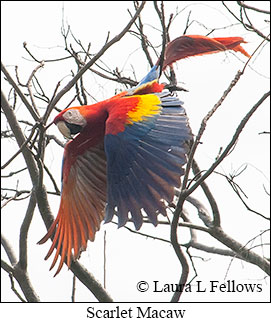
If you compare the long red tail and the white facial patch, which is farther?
the long red tail

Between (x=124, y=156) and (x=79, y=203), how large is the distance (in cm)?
40

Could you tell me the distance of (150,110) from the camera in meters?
2.87

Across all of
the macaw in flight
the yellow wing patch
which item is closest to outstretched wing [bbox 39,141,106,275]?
the macaw in flight

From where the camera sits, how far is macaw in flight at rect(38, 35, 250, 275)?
2.71 m

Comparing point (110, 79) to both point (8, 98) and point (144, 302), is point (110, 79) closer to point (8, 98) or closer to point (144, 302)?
point (8, 98)

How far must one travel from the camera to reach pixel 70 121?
9.67 feet

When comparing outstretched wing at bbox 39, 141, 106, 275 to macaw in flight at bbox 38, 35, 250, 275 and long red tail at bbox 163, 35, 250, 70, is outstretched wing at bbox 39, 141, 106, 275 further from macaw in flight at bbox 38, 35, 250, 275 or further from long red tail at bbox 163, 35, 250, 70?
long red tail at bbox 163, 35, 250, 70

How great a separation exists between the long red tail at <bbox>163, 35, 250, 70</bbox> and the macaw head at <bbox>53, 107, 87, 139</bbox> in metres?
0.54

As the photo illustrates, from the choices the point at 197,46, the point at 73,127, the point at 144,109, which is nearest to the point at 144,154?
the point at 144,109

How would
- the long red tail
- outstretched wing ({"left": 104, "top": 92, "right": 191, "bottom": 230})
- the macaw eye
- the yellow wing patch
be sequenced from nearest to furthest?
1. outstretched wing ({"left": 104, "top": 92, "right": 191, "bottom": 230})
2. the yellow wing patch
3. the macaw eye
4. the long red tail

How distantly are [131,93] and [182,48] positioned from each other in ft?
1.13

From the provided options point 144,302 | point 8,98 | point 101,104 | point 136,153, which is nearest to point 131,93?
point 101,104

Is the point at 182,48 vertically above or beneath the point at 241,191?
above

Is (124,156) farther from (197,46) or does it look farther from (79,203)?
(197,46)
